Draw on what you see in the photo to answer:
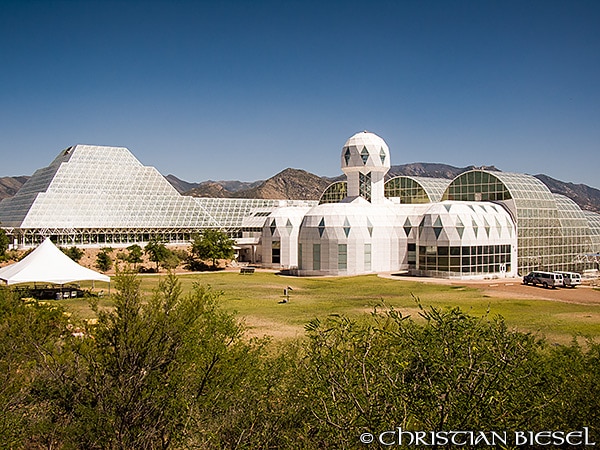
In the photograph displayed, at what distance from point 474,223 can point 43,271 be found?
40216mm

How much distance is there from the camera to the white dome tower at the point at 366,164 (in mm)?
Result: 67938

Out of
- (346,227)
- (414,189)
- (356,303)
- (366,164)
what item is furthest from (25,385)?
(414,189)

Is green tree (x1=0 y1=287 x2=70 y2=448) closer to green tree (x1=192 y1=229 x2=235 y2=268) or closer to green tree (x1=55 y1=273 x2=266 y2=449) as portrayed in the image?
green tree (x1=55 y1=273 x2=266 y2=449)

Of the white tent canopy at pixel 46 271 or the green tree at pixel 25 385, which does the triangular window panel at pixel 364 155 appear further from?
the green tree at pixel 25 385

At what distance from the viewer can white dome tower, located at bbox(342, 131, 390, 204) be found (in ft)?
223

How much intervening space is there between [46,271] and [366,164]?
138 feet

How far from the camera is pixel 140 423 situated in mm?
11445

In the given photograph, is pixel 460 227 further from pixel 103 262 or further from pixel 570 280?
pixel 103 262

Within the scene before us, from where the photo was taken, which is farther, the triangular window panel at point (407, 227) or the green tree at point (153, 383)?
the triangular window panel at point (407, 227)

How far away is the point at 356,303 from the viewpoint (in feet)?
122

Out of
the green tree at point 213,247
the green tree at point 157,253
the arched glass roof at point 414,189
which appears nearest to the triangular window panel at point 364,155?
the arched glass roof at point 414,189

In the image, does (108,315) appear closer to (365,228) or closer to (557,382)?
(557,382)

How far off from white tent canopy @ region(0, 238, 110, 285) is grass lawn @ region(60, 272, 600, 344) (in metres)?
1.75

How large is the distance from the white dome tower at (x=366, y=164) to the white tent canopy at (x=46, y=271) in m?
38.8
